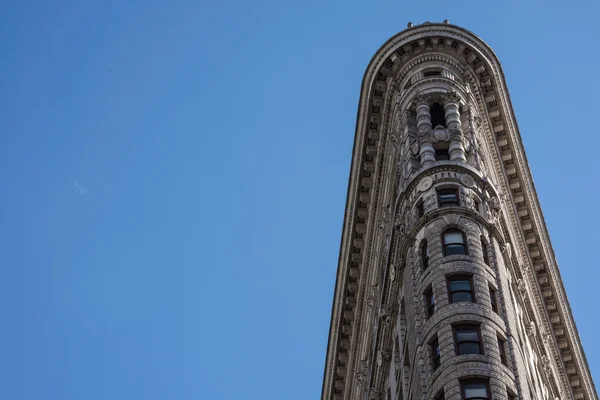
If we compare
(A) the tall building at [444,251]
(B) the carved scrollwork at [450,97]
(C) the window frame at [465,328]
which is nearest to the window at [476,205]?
(A) the tall building at [444,251]

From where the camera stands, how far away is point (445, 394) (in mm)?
54125

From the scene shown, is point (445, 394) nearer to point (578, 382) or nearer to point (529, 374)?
point (529, 374)

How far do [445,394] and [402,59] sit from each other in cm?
3221

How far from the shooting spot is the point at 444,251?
6334 cm

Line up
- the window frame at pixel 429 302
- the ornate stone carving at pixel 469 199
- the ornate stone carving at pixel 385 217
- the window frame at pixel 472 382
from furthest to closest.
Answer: the ornate stone carving at pixel 385 217 < the ornate stone carving at pixel 469 199 < the window frame at pixel 429 302 < the window frame at pixel 472 382

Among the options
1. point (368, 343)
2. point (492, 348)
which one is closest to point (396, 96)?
point (368, 343)

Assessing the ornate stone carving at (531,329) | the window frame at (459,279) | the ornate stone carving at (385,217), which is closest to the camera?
the window frame at (459,279)

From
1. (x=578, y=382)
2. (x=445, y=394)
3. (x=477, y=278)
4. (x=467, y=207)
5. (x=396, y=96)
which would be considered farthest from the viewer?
(x=578, y=382)

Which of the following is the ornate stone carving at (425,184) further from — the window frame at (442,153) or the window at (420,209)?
the window frame at (442,153)

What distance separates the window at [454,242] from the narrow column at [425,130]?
6.19 meters

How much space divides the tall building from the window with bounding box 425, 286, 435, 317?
0.07 metres

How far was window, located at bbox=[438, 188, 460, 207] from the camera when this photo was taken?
6681 centimetres

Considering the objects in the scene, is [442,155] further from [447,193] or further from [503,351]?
[503,351]

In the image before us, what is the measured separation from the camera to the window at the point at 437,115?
248ft
